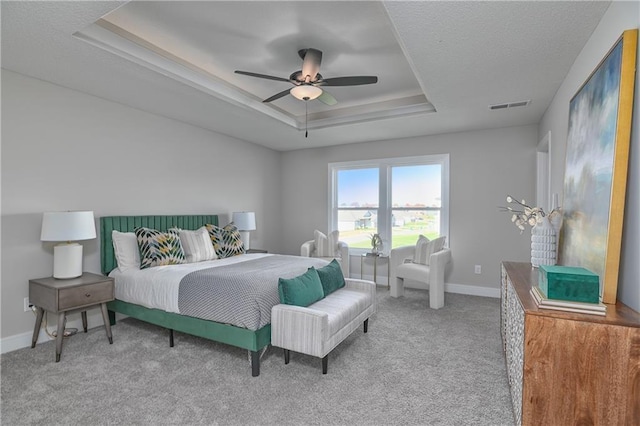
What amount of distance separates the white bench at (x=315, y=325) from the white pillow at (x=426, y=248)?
204cm

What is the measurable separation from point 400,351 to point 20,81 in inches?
168

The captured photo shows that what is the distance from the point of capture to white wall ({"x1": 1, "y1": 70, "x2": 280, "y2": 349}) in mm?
2883

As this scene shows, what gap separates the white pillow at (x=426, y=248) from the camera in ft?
14.9

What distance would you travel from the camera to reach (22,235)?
294 cm

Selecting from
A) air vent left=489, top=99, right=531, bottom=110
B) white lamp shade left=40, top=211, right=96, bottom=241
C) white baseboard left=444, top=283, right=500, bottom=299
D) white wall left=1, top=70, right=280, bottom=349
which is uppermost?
air vent left=489, top=99, right=531, bottom=110

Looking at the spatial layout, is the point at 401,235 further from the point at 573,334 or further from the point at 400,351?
the point at 573,334

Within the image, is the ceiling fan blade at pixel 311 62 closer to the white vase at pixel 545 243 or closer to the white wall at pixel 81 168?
the white vase at pixel 545 243

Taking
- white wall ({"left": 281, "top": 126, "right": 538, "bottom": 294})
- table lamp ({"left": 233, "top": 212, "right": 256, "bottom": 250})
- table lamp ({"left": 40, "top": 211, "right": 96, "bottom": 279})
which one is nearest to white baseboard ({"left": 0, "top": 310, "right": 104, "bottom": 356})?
table lamp ({"left": 40, "top": 211, "right": 96, "bottom": 279})

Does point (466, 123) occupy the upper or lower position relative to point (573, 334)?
upper

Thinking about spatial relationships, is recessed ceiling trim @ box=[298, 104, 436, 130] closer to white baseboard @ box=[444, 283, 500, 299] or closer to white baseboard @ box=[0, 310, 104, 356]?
white baseboard @ box=[444, 283, 500, 299]

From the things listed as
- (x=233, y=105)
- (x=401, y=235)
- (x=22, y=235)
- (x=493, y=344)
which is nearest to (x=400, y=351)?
(x=493, y=344)

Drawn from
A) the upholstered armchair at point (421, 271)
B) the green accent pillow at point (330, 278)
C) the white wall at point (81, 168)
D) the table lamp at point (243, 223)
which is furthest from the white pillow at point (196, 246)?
the upholstered armchair at point (421, 271)

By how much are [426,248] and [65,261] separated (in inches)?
167

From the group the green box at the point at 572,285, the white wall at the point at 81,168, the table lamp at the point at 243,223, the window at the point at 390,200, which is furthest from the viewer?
the window at the point at 390,200
